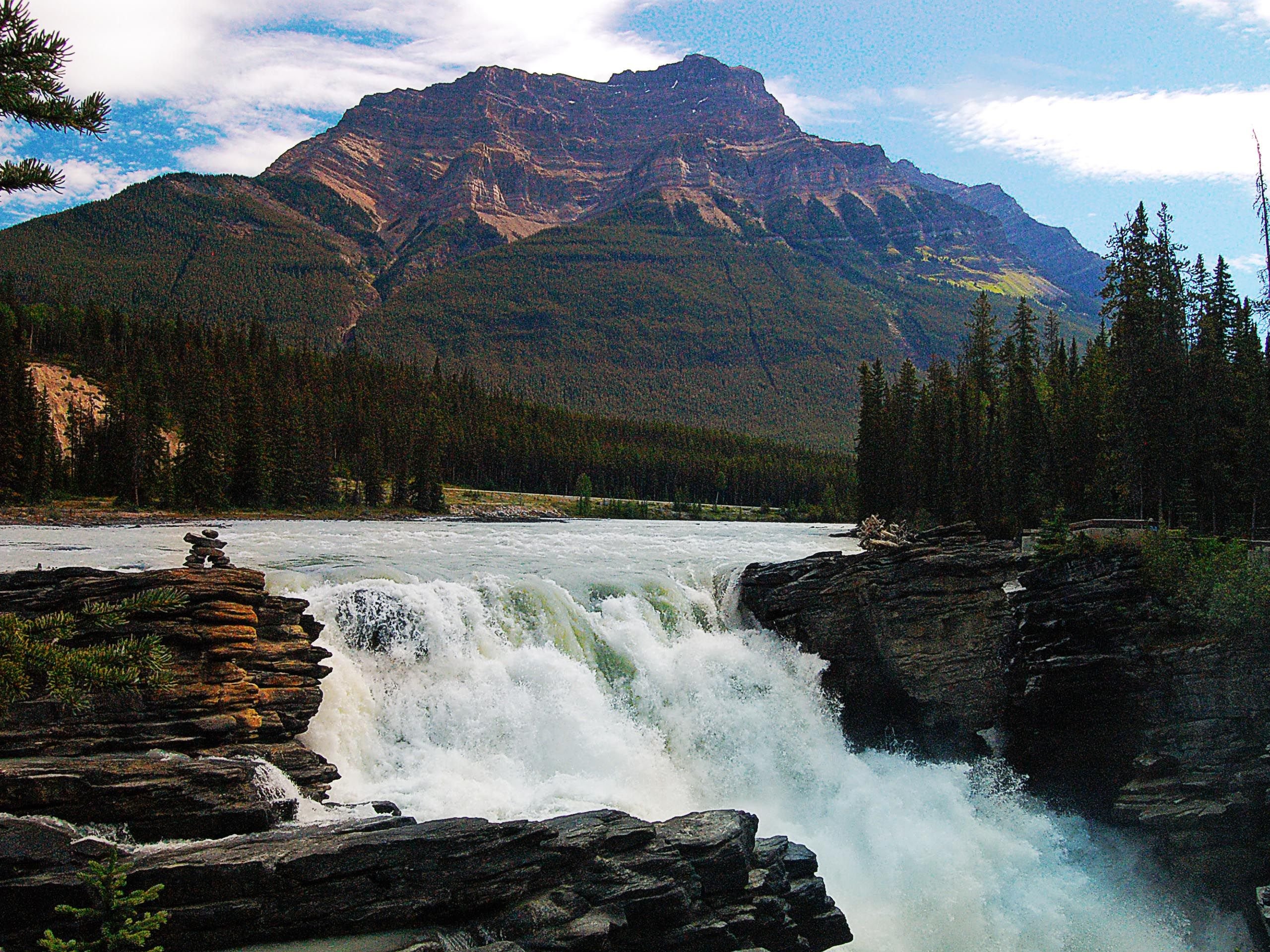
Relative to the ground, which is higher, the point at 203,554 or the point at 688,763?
the point at 203,554

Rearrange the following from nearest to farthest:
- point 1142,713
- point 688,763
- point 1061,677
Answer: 1. point 688,763
2. point 1142,713
3. point 1061,677

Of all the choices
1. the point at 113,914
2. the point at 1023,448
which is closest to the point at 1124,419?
the point at 1023,448

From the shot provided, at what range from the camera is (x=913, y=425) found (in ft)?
264

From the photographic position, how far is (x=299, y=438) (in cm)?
8719

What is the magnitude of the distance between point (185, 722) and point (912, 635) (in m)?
22.5

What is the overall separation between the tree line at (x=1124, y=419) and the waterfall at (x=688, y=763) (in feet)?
59.6

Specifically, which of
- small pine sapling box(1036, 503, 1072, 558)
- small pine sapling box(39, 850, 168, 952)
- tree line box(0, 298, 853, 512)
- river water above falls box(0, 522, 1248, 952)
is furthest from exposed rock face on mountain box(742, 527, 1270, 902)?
tree line box(0, 298, 853, 512)

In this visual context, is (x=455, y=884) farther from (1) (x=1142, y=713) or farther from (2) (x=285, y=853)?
(1) (x=1142, y=713)

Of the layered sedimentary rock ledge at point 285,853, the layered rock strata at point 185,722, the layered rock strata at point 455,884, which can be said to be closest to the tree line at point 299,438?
the layered rock strata at point 185,722

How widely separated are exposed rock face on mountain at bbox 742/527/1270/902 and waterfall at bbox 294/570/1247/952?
1268 mm

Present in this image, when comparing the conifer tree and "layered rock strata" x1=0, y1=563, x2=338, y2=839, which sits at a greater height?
the conifer tree

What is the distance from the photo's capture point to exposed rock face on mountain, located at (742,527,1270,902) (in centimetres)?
2177

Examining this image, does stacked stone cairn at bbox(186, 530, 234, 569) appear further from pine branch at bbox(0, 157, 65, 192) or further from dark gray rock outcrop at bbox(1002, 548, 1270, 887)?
dark gray rock outcrop at bbox(1002, 548, 1270, 887)

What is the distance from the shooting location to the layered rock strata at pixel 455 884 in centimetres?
1116
